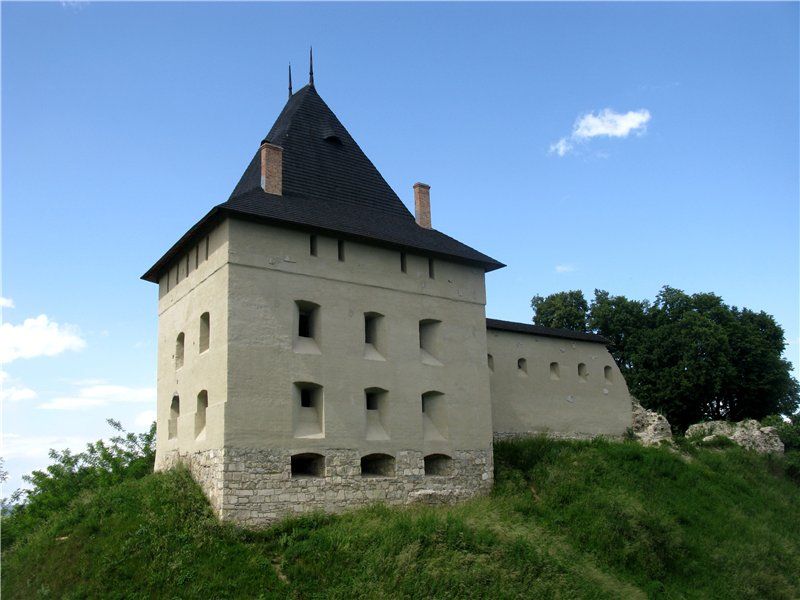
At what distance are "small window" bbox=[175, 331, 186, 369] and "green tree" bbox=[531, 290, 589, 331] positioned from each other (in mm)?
25927

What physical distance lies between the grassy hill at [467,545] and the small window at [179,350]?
140 inches

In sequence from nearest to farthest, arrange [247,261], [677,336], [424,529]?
[424,529] → [247,261] → [677,336]

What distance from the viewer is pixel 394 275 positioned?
2181cm

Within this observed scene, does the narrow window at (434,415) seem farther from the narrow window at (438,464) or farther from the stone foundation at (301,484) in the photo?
the stone foundation at (301,484)

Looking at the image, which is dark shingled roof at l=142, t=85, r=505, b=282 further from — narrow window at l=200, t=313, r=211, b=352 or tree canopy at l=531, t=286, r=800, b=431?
tree canopy at l=531, t=286, r=800, b=431

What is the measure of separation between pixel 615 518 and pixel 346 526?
736 centimetres

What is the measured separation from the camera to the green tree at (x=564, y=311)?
1693 inches

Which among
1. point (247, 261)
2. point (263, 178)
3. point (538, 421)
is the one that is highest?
point (263, 178)

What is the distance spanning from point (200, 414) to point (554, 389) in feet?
42.9

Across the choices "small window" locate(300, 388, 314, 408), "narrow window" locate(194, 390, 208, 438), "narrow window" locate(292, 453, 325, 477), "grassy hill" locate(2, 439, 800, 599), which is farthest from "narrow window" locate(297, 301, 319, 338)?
"grassy hill" locate(2, 439, 800, 599)

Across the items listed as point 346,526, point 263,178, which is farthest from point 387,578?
point 263,178

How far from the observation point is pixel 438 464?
2173cm

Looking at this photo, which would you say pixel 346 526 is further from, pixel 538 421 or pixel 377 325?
pixel 538 421

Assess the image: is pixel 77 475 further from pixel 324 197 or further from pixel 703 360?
pixel 703 360
